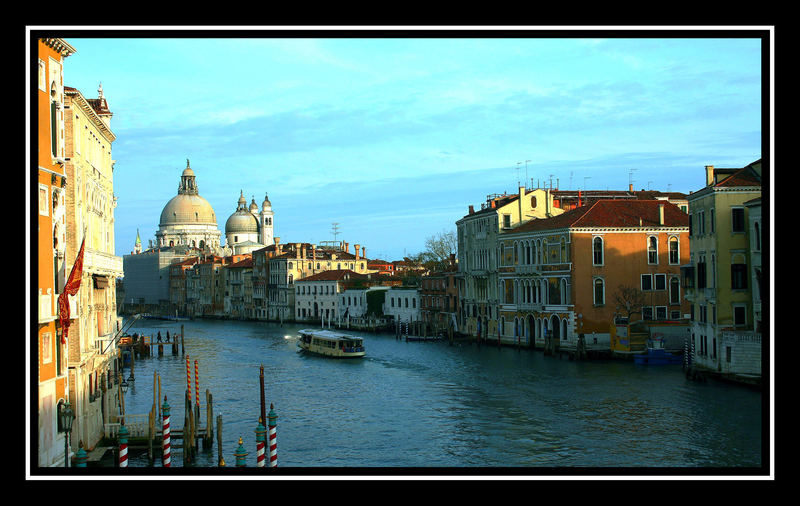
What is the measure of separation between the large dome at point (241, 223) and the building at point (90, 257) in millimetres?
70679

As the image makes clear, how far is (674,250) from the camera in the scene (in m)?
25.8

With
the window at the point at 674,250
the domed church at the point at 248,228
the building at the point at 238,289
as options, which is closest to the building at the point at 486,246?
the window at the point at 674,250

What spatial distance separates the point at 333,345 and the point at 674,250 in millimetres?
11335

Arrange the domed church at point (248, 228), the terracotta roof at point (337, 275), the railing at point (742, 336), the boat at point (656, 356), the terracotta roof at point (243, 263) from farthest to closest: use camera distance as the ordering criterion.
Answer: the domed church at point (248, 228) → the terracotta roof at point (243, 263) → the terracotta roof at point (337, 275) → the boat at point (656, 356) → the railing at point (742, 336)

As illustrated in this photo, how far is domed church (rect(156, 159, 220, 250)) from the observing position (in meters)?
85.7

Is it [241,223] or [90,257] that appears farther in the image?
[241,223]

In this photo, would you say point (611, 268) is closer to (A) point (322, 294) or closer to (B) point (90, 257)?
(B) point (90, 257)

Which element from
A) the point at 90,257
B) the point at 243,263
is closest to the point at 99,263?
the point at 90,257

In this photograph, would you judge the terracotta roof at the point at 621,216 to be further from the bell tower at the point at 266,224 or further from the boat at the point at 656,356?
the bell tower at the point at 266,224

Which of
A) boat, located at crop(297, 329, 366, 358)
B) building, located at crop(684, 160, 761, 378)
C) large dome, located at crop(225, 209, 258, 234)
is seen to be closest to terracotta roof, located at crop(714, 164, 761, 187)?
building, located at crop(684, 160, 761, 378)

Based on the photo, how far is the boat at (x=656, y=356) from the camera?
72.6 feet
